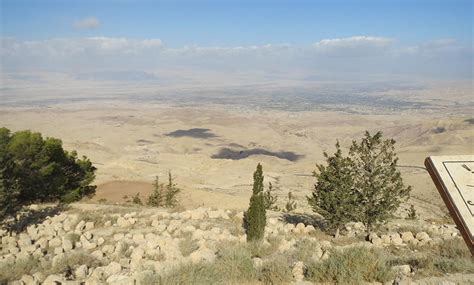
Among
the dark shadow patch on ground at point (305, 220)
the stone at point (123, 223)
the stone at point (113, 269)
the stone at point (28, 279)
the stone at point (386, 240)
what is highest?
the stone at point (28, 279)

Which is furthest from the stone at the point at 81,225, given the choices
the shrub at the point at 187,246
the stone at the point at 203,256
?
the stone at the point at 203,256

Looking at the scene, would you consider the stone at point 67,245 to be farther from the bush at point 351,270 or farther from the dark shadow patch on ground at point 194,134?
the dark shadow patch on ground at point 194,134

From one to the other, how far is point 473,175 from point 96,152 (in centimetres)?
6050

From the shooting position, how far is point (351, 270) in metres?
7.84

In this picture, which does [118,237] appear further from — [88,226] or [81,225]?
[81,225]

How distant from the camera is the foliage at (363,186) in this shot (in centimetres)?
1445

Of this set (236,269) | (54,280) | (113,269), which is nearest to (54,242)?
(113,269)

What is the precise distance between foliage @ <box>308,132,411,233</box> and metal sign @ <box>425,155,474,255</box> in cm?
899

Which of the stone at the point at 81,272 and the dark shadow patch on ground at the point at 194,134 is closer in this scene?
the stone at the point at 81,272

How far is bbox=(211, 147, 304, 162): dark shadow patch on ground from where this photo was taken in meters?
69.1

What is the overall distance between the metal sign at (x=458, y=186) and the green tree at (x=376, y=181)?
9023 millimetres

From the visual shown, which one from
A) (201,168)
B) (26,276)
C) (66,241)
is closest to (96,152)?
(201,168)

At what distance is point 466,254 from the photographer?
10.7 m

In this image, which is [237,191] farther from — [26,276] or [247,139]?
[247,139]
